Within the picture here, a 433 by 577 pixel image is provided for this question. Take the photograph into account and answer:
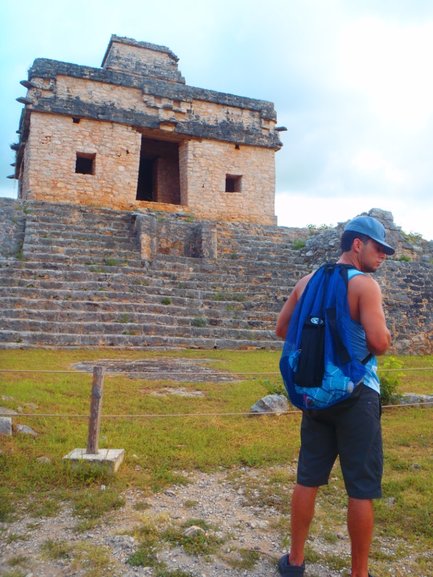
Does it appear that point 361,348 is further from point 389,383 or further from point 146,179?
point 146,179

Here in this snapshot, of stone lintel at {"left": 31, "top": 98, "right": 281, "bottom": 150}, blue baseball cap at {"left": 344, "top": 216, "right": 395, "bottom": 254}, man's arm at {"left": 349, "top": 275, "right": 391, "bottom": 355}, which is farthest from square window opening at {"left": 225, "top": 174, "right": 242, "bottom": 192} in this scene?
man's arm at {"left": 349, "top": 275, "right": 391, "bottom": 355}

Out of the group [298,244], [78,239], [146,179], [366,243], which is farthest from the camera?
[146,179]

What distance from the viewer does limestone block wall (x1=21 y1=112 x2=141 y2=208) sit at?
51.4 ft

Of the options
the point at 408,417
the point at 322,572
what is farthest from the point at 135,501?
the point at 408,417

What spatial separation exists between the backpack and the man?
0.16 feet

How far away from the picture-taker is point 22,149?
1816 centimetres

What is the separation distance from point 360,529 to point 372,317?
3.24 ft

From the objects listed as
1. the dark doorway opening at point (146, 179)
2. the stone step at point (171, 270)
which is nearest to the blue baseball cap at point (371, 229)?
the stone step at point (171, 270)

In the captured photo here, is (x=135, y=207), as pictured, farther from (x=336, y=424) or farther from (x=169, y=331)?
(x=336, y=424)

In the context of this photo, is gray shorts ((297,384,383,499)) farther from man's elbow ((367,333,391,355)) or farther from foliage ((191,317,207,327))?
foliage ((191,317,207,327))

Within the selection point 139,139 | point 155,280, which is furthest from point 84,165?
point 155,280

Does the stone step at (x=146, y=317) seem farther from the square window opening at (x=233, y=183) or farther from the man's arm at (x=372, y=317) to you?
the man's arm at (x=372, y=317)

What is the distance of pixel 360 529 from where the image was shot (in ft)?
8.04

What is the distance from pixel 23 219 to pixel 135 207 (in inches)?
157
